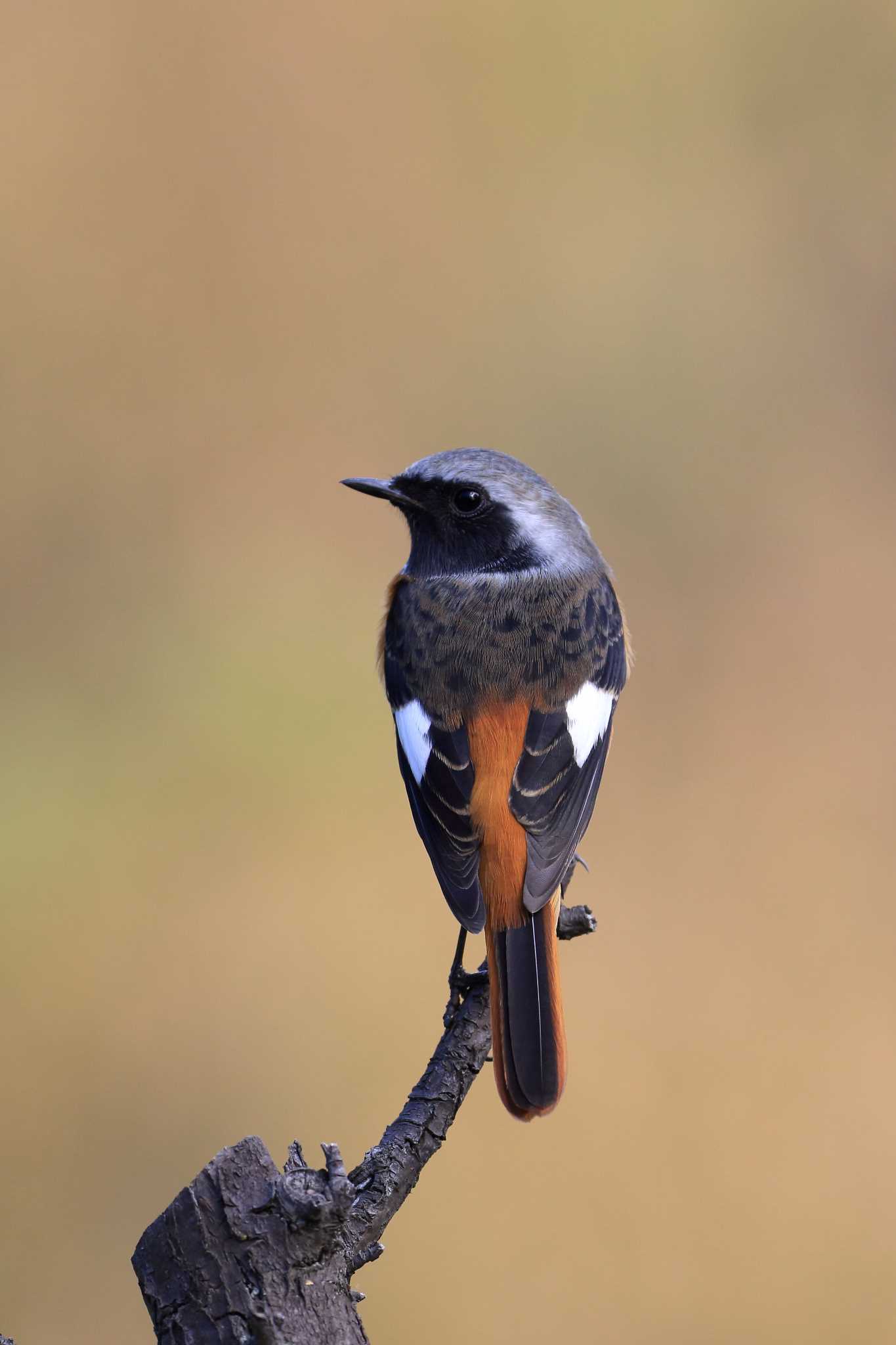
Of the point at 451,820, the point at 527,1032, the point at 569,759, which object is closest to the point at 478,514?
the point at 569,759

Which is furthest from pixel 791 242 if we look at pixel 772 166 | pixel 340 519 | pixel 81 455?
pixel 81 455

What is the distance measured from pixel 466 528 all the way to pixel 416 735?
0.66 meters

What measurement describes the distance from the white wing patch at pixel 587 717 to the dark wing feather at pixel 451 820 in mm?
254

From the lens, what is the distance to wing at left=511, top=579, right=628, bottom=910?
267cm

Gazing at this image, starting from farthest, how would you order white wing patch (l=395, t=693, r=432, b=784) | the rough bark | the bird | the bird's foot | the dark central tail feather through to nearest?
white wing patch (l=395, t=693, r=432, b=784), the bird's foot, the bird, the dark central tail feather, the rough bark

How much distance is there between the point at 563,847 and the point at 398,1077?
6.89 feet

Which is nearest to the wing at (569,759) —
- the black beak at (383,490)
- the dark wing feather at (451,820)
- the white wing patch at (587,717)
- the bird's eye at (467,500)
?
the white wing patch at (587,717)

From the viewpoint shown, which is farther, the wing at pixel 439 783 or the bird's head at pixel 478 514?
the bird's head at pixel 478 514

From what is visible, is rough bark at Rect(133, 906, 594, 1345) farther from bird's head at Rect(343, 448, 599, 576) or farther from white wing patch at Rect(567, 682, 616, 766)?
bird's head at Rect(343, 448, 599, 576)

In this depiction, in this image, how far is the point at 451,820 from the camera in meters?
2.78

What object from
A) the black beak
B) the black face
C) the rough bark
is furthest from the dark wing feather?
the rough bark

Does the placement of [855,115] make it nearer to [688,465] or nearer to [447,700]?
A: [688,465]

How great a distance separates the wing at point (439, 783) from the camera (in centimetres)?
266

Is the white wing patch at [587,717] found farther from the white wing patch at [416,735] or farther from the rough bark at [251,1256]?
the rough bark at [251,1256]
